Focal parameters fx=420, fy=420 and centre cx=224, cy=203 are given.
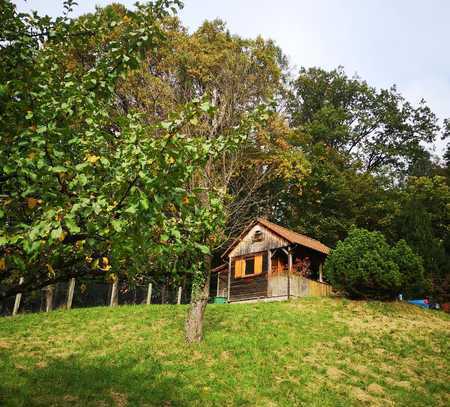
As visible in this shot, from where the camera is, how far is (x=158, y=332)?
16891 millimetres

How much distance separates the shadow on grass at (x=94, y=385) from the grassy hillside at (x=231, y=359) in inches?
1.0

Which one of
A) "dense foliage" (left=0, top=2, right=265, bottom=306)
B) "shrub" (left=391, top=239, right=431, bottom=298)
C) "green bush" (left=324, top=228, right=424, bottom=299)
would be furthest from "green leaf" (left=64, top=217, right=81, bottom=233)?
"shrub" (left=391, top=239, right=431, bottom=298)

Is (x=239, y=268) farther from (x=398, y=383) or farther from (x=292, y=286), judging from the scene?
(x=398, y=383)

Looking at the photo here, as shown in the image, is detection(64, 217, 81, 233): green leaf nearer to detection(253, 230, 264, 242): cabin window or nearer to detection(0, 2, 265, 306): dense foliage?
detection(0, 2, 265, 306): dense foliage

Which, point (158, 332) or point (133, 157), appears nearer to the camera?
point (133, 157)

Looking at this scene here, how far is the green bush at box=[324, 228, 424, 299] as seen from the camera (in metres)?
21.5

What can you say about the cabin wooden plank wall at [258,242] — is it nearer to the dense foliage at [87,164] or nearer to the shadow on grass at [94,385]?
the shadow on grass at [94,385]

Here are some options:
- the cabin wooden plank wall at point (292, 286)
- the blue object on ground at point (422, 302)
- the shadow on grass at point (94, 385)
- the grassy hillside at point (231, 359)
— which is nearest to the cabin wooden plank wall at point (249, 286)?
the cabin wooden plank wall at point (292, 286)

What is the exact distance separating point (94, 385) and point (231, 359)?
184 inches

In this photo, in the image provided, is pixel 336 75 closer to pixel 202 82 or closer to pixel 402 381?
pixel 202 82

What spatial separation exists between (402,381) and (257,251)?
1620 cm

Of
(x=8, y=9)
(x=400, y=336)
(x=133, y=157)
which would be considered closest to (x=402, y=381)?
(x=400, y=336)

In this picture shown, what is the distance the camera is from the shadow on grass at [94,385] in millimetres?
10258

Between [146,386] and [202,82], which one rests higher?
[202,82]
